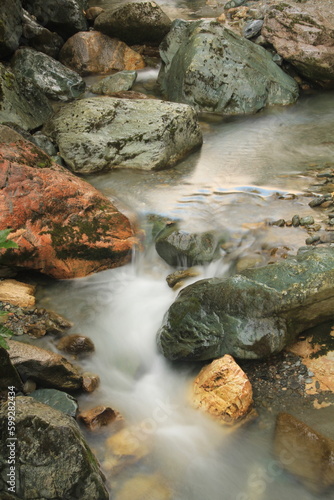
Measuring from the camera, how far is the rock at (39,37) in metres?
10.9

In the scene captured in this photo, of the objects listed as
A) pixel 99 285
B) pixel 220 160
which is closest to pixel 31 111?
pixel 220 160

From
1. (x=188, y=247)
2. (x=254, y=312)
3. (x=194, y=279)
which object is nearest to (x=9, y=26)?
(x=188, y=247)

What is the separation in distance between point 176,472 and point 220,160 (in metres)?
5.58

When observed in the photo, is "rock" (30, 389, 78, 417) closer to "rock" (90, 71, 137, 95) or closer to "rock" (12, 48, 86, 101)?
"rock" (12, 48, 86, 101)

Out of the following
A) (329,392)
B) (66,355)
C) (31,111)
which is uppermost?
(31,111)

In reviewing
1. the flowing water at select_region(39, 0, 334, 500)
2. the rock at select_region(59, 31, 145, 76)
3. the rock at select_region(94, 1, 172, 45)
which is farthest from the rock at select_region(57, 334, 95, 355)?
the rock at select_region(94, 1, 172, 45)

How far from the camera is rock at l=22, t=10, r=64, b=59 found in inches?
430

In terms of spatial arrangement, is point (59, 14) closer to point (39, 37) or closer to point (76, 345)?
point (39, 37)

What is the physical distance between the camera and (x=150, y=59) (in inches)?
479

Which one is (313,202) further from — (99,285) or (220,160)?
(99,285)

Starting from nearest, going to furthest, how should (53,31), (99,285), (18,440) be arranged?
(18,440) < (99,285) < (53,31)

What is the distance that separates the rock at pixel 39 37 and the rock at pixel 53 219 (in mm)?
5916

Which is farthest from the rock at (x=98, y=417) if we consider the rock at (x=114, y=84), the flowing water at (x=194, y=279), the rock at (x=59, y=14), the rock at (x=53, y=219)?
the rock at (x=59, y=14)

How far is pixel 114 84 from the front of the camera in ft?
34.2
